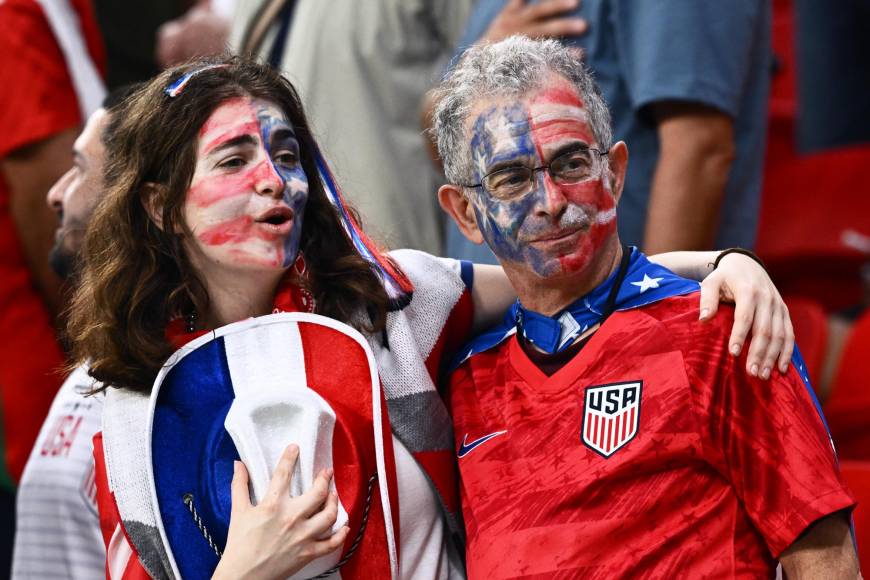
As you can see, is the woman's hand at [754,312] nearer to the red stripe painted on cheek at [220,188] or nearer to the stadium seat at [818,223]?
the red stripe painted on cheek at [220,188]

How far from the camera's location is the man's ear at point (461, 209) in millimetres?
2361

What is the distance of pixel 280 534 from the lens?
2.09 metres

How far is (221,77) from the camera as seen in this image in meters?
2.37

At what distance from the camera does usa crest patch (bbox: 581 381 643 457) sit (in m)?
2.10

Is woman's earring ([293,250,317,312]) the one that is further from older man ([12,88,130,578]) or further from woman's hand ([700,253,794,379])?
woman's hand ([700,253,794,379])

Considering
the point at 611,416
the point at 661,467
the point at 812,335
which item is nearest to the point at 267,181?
the point at 611,416

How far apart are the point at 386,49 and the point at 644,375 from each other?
162 cm

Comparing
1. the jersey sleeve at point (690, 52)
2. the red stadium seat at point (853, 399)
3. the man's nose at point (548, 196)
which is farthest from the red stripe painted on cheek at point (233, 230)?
the red stadium seat at point (853, 399)

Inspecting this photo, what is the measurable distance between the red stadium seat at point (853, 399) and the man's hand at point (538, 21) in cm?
143

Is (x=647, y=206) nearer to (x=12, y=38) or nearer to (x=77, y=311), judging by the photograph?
(x=77, y=311)

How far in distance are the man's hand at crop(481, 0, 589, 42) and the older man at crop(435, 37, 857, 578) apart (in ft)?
2.37

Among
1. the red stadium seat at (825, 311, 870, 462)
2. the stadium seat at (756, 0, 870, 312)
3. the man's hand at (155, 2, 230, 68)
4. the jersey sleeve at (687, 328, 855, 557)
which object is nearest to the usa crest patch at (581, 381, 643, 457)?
the jersey sleeve at (687, 328, 855, 557)

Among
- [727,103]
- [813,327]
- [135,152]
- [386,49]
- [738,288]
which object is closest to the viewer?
[738,288]

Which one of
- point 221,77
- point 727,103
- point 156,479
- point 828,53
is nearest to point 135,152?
point 221,77
